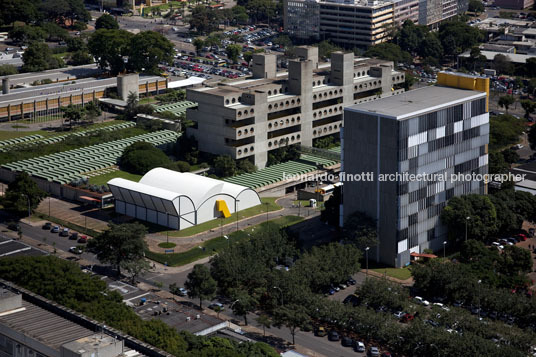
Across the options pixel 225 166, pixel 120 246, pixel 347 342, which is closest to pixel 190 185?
pixel 225 166

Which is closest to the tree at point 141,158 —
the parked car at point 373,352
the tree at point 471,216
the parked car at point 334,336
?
the tree at point 471,216

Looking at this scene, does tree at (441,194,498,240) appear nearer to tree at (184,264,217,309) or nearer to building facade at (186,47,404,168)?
tree at (184,264,217,309)

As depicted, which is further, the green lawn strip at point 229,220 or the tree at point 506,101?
the tree at point 506,101

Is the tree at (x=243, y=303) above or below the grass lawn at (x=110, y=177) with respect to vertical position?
below

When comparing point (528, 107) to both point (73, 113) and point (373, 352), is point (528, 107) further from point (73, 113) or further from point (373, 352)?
point (373, 352)

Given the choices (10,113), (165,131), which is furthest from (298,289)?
(10,113)

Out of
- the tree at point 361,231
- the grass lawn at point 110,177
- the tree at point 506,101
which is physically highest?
the tree at point 506,101

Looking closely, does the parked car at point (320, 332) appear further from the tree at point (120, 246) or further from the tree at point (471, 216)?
the tree at point (471, 216)

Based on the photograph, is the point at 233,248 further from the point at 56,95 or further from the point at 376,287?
the point at 56,95
